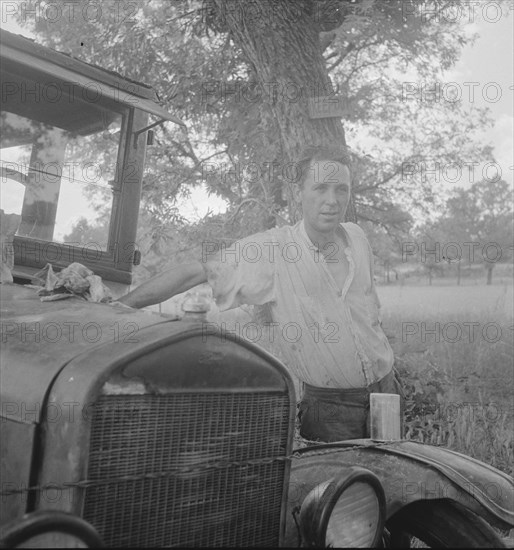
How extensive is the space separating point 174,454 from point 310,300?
6.10 feet

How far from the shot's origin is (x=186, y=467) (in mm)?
1672

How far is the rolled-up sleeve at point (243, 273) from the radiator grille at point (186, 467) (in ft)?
4.80

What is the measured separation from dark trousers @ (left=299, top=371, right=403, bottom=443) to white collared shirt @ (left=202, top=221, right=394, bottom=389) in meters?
0.05

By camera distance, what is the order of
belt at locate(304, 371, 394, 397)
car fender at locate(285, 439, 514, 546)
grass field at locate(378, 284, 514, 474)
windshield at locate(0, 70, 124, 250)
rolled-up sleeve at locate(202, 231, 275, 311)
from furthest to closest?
grass field at locate(378, 284, 514, 474) → belt at locate(304, 371, 394, 397) → rolled-up sleeve at locate(202, 231, 275, 311) → windshield at locate(0, 70, 124, 250) → car fender at locate(285, 439, 514, 546)

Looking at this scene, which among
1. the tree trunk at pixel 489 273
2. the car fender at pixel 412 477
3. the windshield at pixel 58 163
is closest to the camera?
the car fender at pixel 412 477

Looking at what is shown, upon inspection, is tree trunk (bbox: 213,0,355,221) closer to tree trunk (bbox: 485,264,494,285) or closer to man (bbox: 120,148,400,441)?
man (bbox: 120,148,400,441)

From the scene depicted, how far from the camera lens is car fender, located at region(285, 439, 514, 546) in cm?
210

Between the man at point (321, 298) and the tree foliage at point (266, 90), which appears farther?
the tree foliage at point (266, 90)

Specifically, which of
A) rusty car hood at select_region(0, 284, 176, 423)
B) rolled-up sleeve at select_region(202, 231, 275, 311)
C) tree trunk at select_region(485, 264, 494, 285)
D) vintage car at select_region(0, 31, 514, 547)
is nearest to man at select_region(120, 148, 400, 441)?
rolled-up sleeve at select_region(202, 231, 275, 311)

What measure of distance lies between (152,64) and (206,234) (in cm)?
281

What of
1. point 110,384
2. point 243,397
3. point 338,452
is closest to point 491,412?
point 338,452

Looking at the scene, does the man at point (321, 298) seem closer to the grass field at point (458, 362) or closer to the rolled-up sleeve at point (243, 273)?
the rolled-up sleeve at point (243, 273)

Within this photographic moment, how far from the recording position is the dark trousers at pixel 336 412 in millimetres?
3473

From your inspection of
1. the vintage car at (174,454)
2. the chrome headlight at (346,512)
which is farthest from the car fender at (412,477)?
the chrome headlight at (346,512)
